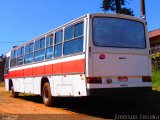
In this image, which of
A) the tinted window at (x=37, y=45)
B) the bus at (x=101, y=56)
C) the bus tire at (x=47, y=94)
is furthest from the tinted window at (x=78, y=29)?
the tinted window at (x=37, y=45)

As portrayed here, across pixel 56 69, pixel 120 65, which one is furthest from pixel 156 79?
pixel 120 65

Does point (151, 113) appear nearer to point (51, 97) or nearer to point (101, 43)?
point (101, 43)

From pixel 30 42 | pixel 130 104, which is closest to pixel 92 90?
pixel 130 104

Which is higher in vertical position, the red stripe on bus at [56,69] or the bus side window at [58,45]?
the bus side window at [58,45]

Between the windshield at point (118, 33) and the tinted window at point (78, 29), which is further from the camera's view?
the tinted window at point (78, 29)

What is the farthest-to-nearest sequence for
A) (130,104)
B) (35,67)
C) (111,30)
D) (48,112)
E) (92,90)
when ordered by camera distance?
(35,67), (130,104), (48,112), (111,30), (92,90)

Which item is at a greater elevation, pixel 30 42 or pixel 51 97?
pixel 30 42

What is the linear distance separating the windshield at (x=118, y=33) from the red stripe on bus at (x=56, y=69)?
3.09 feet

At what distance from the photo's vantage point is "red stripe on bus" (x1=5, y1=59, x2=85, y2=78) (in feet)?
42.1

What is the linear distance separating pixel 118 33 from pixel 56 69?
3.14 metres

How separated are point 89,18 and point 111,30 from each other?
887 millimetres

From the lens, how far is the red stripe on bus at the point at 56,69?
505 inches

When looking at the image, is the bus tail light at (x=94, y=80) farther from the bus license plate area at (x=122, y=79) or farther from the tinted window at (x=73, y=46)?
the tinted window at (x=73, y=46)

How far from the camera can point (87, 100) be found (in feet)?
55.1
